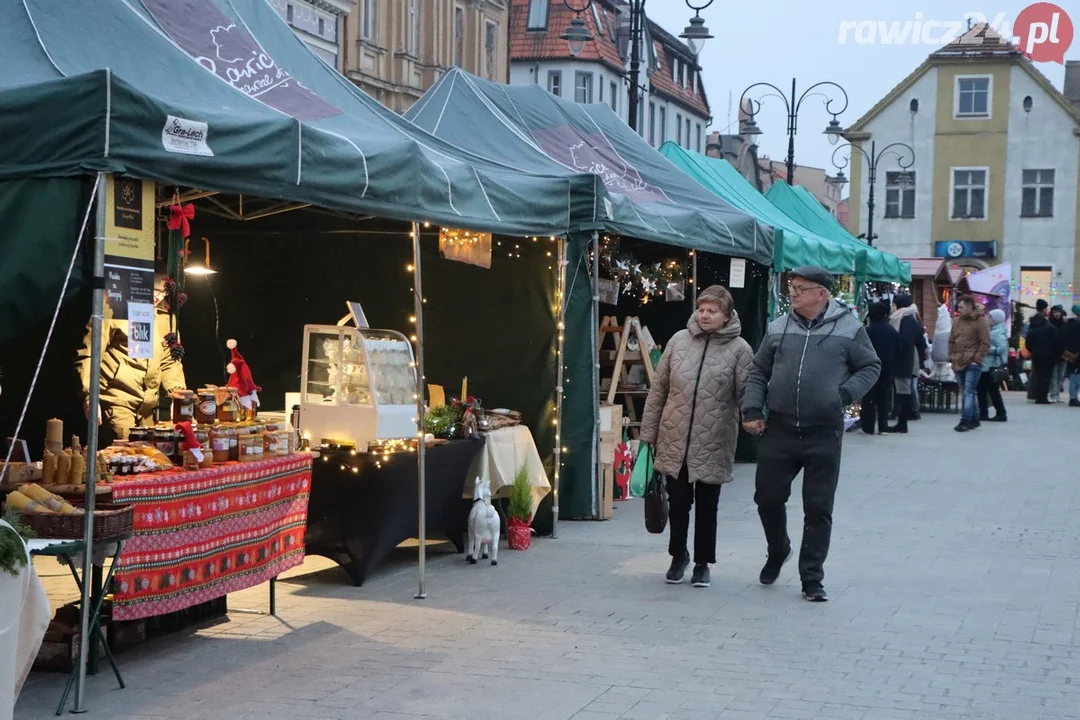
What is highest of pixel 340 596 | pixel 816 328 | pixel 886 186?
pixel 886 186

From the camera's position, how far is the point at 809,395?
8031 mm

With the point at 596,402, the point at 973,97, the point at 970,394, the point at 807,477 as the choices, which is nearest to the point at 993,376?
the point at 970,394

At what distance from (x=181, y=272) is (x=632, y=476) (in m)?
5.11

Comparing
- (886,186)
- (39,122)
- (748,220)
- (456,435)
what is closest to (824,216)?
(748,220)

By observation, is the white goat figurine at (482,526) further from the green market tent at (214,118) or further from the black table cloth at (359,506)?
Answer: the green market tent at (214,118)

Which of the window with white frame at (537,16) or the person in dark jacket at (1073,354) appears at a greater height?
the window with white frame at (537,16)

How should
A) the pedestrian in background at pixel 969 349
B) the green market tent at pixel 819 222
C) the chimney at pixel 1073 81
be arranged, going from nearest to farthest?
the pedestrian in background at pixel 969 349 < the green market tent at pixel 819 222 < the chimney at pixel 1073 81

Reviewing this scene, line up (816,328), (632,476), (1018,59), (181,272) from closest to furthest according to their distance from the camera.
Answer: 1. (816,328)
2. (181,272)
3. (632,476)
4. (1018,59)

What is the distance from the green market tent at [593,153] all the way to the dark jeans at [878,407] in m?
5.51

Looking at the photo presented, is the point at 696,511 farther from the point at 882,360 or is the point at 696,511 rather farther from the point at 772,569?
the point at 882,360

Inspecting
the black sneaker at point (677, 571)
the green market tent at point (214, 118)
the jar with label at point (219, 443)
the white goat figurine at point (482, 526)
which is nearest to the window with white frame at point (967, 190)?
the green market tent at point (214, 118)

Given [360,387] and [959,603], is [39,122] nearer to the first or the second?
[360,387]

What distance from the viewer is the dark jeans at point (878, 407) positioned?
63.2 ft

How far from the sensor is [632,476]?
12.9 m
